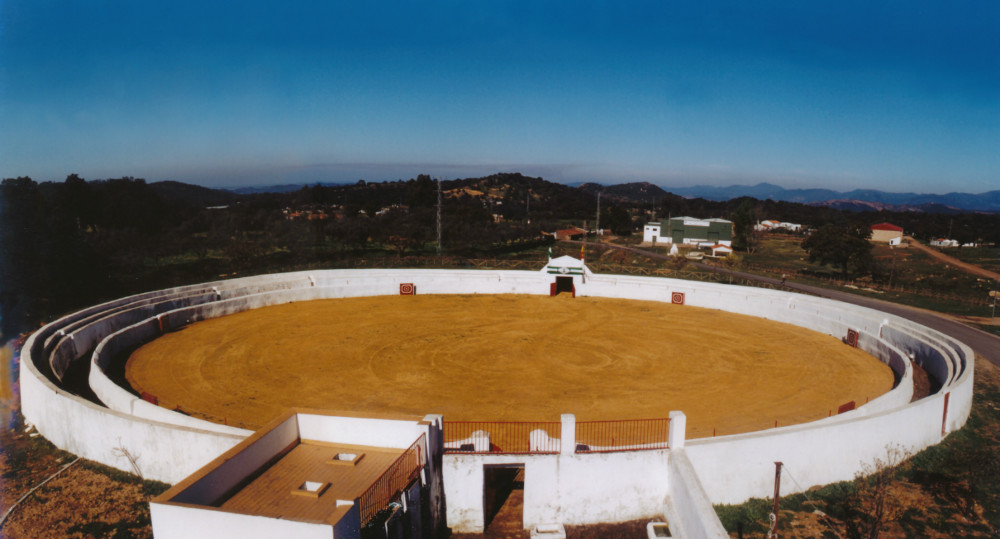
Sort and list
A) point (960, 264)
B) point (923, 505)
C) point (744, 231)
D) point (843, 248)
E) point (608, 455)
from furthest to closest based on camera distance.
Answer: point (744, 231)
point (960, 264)
point (843, 248)
point (923, 505)
point (608, 455)

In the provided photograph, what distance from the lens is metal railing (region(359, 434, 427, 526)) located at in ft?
31.1

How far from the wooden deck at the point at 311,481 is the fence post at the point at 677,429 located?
6.06 metres

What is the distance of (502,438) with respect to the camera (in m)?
14.6

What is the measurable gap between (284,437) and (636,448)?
7.81 m

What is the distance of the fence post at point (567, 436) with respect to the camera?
39.5 ft

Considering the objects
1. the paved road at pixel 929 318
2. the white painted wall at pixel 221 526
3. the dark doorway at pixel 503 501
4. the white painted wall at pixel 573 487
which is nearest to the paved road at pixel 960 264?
the paved road at pixel 929 318

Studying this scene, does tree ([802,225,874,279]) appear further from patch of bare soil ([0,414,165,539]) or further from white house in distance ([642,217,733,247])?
patch of bare soil ([0,414,165,539])

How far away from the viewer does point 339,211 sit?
251ft

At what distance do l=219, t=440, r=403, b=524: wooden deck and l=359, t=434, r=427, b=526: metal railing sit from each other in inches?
10.5

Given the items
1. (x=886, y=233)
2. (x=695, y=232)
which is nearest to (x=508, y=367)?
(x=695, y=232)

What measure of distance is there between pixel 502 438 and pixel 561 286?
72.9 feet

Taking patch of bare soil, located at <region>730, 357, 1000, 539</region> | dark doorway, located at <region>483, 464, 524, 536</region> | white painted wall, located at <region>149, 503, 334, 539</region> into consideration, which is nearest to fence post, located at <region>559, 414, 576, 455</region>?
dark doorway, located at <region>483, 464, 524, 536</region>

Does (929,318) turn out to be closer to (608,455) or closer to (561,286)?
(561,286)

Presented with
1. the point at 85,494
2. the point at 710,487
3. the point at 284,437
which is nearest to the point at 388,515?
the point at 284,437
